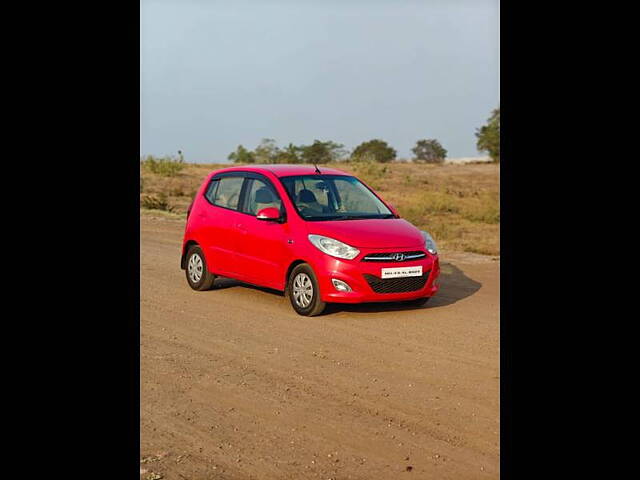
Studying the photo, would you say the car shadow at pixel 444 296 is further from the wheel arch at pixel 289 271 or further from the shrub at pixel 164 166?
the shrub at pixel 164 166

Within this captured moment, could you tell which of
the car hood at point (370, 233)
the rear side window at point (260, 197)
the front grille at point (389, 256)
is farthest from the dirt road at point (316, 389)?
the rear side window at point (260, 197)

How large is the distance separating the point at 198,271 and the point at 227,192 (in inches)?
46.0

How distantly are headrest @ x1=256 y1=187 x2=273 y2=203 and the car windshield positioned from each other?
0.79 ft

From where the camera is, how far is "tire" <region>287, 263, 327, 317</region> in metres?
9.57

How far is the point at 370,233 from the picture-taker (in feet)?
32.2

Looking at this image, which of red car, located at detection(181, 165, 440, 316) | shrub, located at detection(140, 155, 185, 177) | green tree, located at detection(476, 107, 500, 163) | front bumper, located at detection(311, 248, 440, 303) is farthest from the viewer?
green tree, located at detection(476, 107, 500, 163)

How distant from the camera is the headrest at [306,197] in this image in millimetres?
10359

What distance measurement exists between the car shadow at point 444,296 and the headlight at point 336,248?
2.74 feet

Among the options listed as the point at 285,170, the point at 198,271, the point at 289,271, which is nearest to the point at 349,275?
the point at 289,271

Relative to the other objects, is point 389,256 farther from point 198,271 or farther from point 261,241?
point 198,271

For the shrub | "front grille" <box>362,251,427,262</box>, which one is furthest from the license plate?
the shrub

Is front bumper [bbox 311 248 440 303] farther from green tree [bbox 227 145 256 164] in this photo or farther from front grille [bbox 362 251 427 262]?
green tree [bbox 227 145 256 164]
